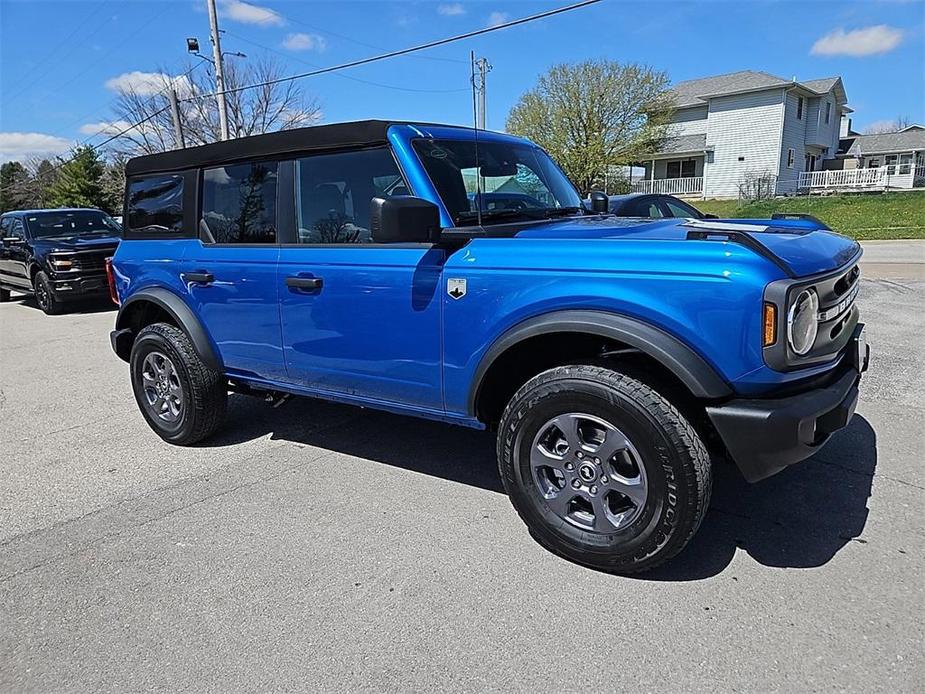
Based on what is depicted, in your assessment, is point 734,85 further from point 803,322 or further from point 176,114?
point 803,322

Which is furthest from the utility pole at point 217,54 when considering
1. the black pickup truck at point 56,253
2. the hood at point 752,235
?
the hood at point 752,235

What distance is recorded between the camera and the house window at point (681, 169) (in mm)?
40438

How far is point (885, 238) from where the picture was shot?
1875 centimetres

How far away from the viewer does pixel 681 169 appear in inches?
1610

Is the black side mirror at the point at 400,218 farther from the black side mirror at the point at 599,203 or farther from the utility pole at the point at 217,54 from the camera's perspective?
the utility pole at the point at 217,54

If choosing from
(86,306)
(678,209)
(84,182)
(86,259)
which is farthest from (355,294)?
(84,182)

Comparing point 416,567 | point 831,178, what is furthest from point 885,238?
point 416,567

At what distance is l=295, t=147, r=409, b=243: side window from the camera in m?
3.36

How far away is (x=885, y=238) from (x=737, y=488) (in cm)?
1910

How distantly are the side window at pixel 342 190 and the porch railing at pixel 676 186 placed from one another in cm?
3735

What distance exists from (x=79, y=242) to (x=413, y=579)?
11.4 metres

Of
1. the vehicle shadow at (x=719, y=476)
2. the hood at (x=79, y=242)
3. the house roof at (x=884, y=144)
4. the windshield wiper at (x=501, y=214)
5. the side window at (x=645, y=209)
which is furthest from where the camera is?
the house roof at (x=884, y=144)

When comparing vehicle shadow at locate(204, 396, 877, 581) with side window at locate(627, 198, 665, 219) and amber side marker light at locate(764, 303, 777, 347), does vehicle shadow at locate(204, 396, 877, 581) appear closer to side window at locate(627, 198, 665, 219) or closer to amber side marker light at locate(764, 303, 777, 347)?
amber side marker light at locate(764, 303, 777, 347)

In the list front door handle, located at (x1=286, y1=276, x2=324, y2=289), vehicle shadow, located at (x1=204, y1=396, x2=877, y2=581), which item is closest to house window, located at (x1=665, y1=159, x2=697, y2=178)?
vehicle shadow, located at (x1=204, y1=396, x2=877, y2=581)
